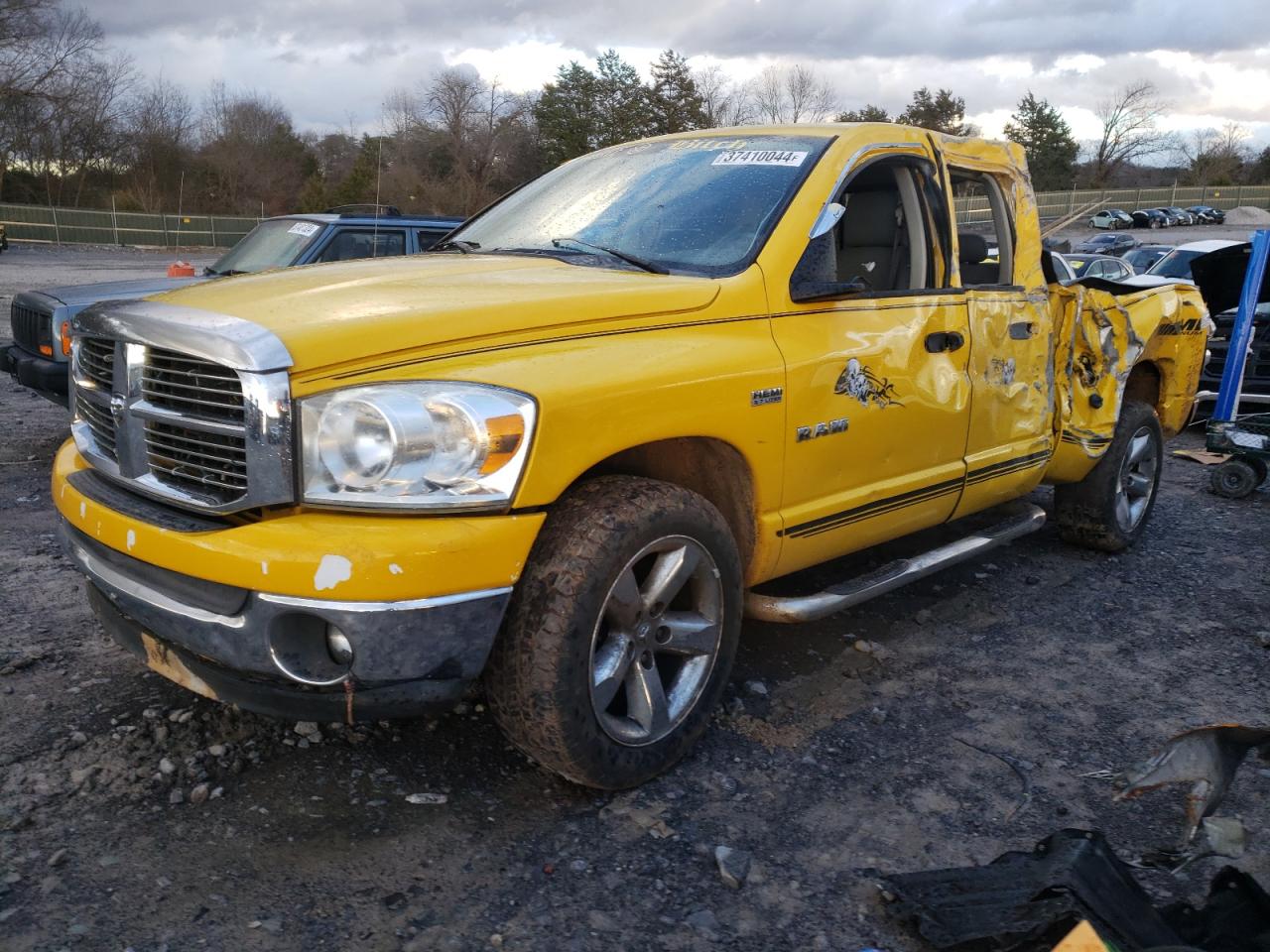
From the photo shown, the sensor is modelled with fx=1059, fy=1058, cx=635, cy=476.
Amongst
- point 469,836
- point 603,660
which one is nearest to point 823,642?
point 603,660

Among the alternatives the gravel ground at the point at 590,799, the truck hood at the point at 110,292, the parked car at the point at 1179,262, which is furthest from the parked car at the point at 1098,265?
the truck hood at the point at 110,292

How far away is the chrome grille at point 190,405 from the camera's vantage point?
7.96 feet

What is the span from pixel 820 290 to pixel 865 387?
368mm

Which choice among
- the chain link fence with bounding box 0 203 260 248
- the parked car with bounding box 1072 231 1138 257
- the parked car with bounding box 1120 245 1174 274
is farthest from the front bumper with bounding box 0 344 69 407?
the chain link fence with bounding box 0 203 260 248

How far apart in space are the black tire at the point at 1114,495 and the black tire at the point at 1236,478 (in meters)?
1.61

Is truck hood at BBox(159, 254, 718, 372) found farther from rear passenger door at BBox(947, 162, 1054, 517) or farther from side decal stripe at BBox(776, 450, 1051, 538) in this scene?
rear passenger door at BBox(947, 162, 1054, 517)

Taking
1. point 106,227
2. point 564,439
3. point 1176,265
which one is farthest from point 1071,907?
point 106,227

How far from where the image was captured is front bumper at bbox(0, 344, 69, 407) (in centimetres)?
634

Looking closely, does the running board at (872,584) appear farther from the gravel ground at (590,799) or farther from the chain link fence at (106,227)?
the chain link fence at (106,227)

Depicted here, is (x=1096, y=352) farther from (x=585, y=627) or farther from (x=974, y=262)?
(x=585, y=627)

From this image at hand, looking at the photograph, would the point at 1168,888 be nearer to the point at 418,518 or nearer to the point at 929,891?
the point at 929,891

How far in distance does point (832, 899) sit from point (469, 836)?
0.94 metres

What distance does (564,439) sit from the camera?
2594 millimetres

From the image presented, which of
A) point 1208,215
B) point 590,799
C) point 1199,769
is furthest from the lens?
point 1208,215
